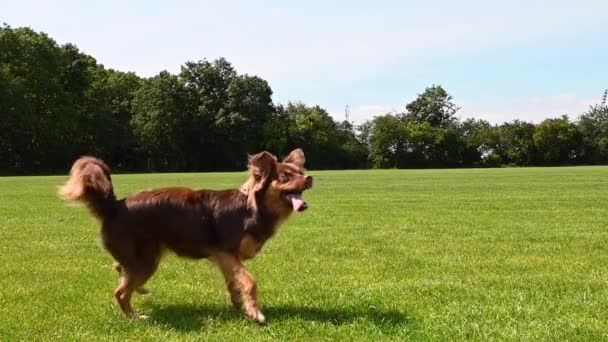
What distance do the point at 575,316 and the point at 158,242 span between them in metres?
4.71

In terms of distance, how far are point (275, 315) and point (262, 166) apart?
1.73 metres

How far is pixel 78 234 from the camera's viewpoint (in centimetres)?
1448

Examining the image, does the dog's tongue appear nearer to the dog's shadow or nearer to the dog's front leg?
the dog's front leg

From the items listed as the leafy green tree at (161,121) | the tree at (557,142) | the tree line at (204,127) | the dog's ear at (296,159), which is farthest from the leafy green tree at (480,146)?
the dog's ear at (296,159)

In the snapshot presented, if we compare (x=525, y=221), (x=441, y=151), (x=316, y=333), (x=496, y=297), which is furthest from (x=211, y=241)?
(x=441, y=151)

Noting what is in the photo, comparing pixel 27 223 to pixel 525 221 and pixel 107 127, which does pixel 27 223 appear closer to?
pixel 525 221

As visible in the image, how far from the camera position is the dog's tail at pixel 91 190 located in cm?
691

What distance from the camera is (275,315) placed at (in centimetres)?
718

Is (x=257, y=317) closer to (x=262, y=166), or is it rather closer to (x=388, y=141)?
(x=262, y=166)

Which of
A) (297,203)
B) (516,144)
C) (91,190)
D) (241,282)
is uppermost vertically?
(516,144)

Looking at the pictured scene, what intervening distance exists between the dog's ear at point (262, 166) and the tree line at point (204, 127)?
69.7 meters

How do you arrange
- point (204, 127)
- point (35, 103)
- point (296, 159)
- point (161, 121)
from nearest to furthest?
point (296, 159), point (35, 103), point (161, 121), point (204, 127)

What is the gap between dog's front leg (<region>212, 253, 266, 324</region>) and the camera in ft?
22.3

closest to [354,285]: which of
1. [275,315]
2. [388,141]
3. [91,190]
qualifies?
[275,315]
